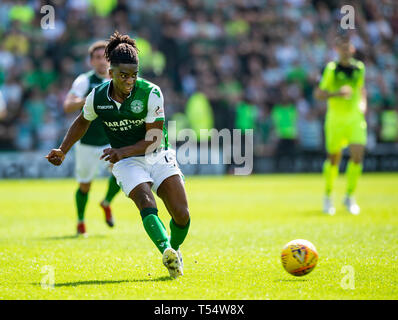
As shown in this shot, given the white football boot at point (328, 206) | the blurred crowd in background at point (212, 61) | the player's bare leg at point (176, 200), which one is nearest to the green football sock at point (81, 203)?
the player's bare leg at point (176, 200)

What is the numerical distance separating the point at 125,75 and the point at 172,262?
1.96 meters

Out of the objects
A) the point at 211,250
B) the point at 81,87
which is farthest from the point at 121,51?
the point at 81,87

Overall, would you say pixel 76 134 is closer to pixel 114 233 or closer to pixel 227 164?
pixel 114 233

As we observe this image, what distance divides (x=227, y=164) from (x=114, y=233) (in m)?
13.3

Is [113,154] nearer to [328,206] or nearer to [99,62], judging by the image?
[99,62]

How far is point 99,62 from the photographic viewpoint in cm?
1081

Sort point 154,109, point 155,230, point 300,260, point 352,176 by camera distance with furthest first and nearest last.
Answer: point 352,176
point 154,109
point 155,230
point 300,260

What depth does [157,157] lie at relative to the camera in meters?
7.47

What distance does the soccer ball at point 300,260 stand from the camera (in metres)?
6.81

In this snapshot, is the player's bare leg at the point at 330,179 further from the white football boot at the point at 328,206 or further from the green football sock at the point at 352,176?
the green football sock at the point at 352,176

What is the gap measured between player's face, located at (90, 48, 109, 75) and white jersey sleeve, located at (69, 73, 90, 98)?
25 cm

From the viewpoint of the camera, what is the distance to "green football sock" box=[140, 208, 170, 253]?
689 centimetres

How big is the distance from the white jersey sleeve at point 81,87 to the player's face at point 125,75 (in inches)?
141

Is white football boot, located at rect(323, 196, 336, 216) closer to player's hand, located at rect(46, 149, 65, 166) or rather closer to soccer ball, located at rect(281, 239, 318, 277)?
soccer ball, located at rect(281, 239, 318, 277)
